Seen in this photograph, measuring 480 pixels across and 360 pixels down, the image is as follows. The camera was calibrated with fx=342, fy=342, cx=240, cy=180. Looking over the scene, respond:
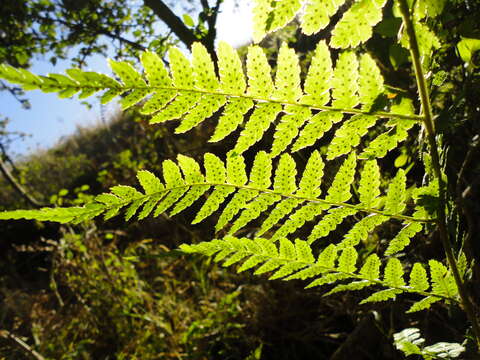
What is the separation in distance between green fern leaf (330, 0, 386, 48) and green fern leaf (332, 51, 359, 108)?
30 millimetres

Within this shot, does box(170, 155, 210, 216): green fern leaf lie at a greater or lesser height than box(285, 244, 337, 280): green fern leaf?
greater

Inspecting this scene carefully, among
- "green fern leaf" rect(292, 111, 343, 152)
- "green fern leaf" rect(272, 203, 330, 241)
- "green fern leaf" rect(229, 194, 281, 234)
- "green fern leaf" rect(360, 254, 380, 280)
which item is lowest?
"green fern leaf" rect(360, 254, 380, 280)

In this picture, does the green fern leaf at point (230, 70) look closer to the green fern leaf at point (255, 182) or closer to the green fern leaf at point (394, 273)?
the green fern leaf at point (255, 182)

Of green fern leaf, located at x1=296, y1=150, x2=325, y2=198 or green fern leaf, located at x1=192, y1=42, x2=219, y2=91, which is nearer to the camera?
green fern leaf, located at x1=192, y1=42, x2=219, y2=91

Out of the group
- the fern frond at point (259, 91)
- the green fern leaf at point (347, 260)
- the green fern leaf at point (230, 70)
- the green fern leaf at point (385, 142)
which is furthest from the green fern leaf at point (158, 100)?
the green fern leaf at point (347, 260)

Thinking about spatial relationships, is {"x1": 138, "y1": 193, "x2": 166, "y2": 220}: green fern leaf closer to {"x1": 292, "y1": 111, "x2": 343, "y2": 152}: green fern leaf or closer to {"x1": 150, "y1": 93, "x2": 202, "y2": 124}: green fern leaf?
{"x1": 150, "y1": 93, "x2": 202, "y2": 124}: green fern leaf

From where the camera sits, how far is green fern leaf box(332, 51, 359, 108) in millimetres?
638

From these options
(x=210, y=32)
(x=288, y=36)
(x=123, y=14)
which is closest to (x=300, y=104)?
(x=210, y=32)

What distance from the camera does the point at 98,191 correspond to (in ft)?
24.4

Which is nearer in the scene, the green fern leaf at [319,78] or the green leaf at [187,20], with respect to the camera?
the green fern leaf at [319,78]

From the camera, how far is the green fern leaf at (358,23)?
61 centimetres

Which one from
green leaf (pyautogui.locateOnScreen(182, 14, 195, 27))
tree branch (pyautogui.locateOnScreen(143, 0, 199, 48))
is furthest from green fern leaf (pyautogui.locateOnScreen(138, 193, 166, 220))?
tree branch (pyautogui.locateOnScreen(143, 0, 199, 48))

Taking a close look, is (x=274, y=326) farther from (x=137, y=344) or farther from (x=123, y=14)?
(x=123, y=14)

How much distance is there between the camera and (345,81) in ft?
2.14
